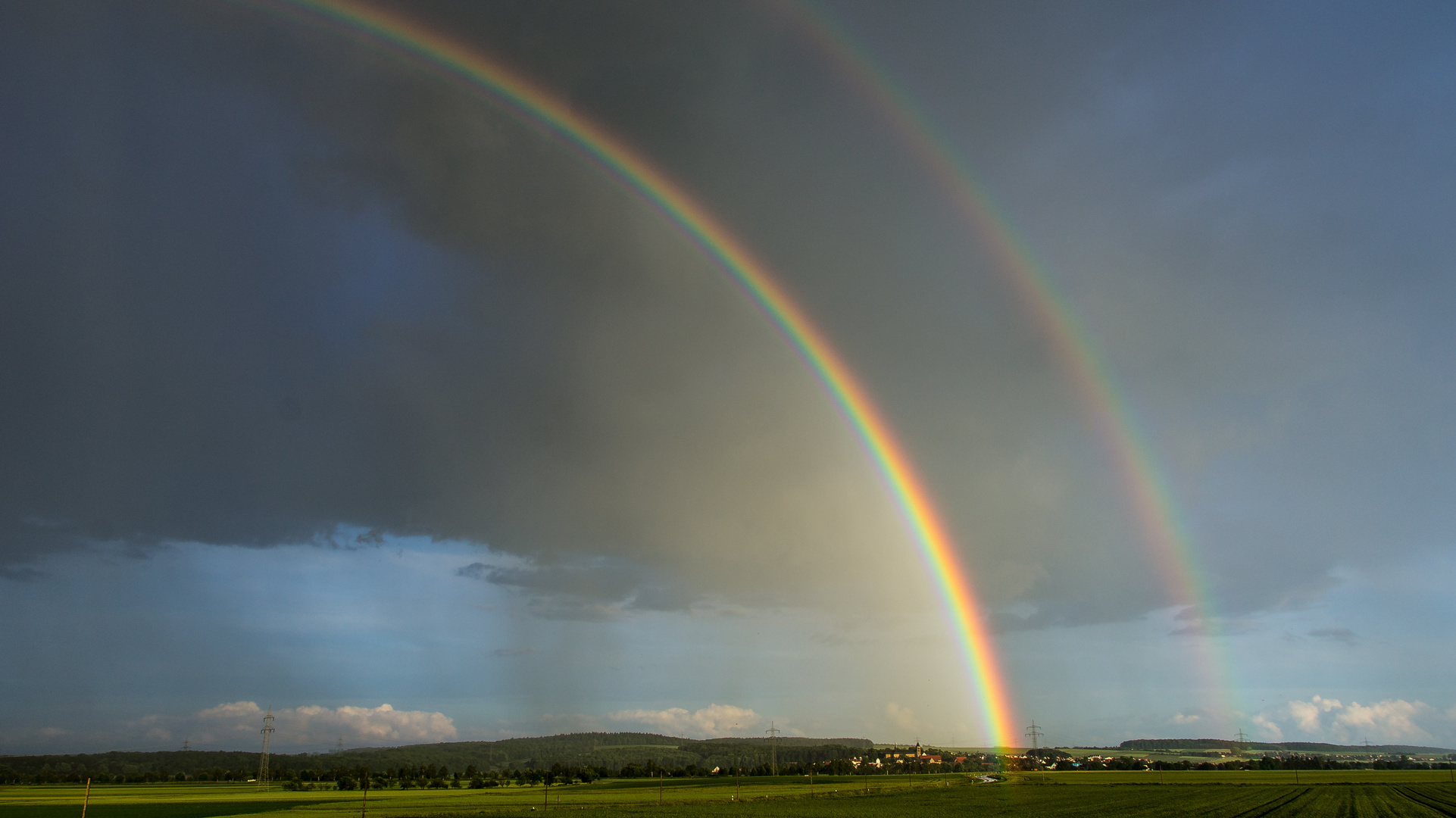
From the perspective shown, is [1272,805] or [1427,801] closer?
[1272,805]

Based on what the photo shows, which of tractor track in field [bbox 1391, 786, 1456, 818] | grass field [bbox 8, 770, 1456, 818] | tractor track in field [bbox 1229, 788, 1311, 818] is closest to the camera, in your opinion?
tractor track in field [bbox 1229, 788, 1311, 818]

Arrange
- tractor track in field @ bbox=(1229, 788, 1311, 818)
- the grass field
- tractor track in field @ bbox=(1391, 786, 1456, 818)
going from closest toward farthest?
tractor track in field @ bbox=(1229, 788, 1311, 818) → tractor track in field @ bbox=(1391, 786, 1456, 818) → the grass field

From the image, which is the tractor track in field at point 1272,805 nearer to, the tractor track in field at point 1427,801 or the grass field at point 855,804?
the grass field at point 855,804

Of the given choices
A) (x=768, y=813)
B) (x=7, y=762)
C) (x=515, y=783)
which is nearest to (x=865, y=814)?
(x=768, y=813)

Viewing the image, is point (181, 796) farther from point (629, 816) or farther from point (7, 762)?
point (7, 762)

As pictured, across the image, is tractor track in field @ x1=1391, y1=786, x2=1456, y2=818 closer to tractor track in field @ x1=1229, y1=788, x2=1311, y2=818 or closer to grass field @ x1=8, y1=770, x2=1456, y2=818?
grass field @ x1=8, y1=770, x2=1456, y2=818

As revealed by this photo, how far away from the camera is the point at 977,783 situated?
12469cm

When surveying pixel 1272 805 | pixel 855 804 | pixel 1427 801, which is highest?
pixel 855 804

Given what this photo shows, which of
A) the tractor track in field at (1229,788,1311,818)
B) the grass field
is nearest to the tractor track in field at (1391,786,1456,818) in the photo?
the grass field

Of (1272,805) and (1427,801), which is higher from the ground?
(1272,805)

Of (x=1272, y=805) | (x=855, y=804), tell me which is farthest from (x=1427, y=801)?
(x=855, y=804)

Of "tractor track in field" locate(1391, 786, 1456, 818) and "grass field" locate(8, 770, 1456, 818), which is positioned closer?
"tractor track in field" locate(1391, 786, 1456, 818)

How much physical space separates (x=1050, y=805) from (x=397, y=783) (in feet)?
433

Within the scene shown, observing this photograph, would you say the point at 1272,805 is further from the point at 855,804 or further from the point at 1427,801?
the point at 855,804
